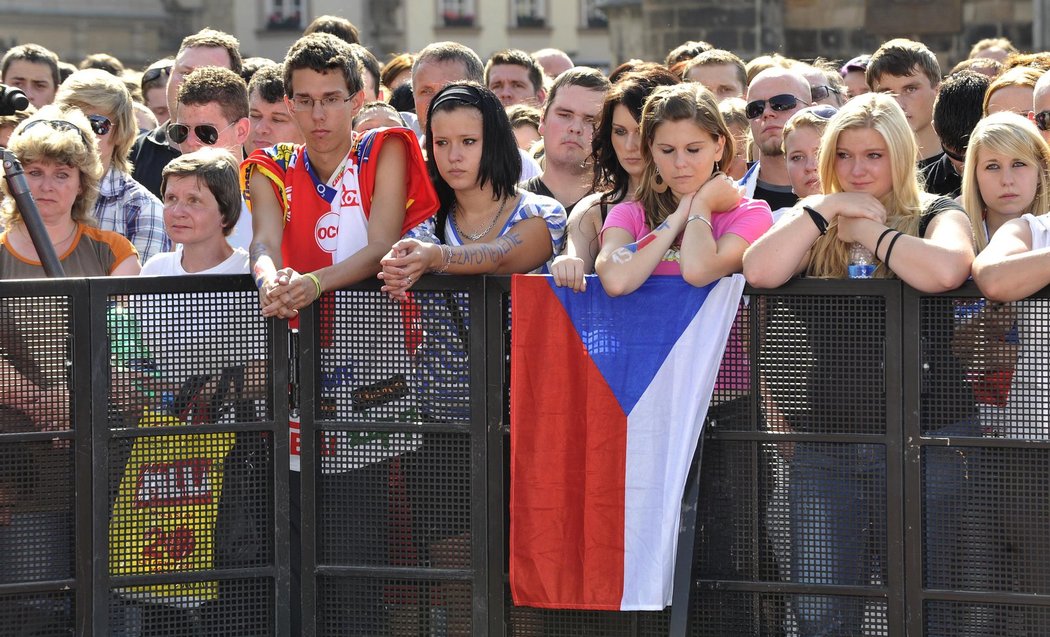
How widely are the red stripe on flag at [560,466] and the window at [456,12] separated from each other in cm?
4368

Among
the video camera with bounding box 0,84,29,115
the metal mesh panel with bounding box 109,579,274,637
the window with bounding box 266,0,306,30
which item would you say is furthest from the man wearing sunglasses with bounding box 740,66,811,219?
the window with bounding box 266,0,306,30

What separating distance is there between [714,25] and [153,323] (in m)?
18.6

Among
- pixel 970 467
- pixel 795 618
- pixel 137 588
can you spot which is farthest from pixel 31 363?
pixel 970 467

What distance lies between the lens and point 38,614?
5.17m

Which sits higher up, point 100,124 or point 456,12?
point 456,12

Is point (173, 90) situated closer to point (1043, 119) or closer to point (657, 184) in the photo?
point (657, 184)

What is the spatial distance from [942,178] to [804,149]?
954mm

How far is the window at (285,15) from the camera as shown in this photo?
48.3m

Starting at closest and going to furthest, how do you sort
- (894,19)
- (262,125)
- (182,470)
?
(182,470)
(262,125)
(894,19)

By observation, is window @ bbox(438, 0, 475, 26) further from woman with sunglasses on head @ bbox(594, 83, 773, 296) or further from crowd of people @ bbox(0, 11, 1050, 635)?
woman with sunglasses on head @ bbox(594, 83, 773, 296)

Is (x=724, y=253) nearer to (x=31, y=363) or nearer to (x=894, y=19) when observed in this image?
(x=31, y=363)

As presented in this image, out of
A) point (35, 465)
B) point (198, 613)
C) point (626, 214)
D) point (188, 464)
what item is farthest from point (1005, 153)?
point (35, 465)

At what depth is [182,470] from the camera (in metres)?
5.16

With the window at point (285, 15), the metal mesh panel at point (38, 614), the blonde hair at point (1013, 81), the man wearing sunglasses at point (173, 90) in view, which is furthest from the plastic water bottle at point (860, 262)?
the window at point (285, 15)
